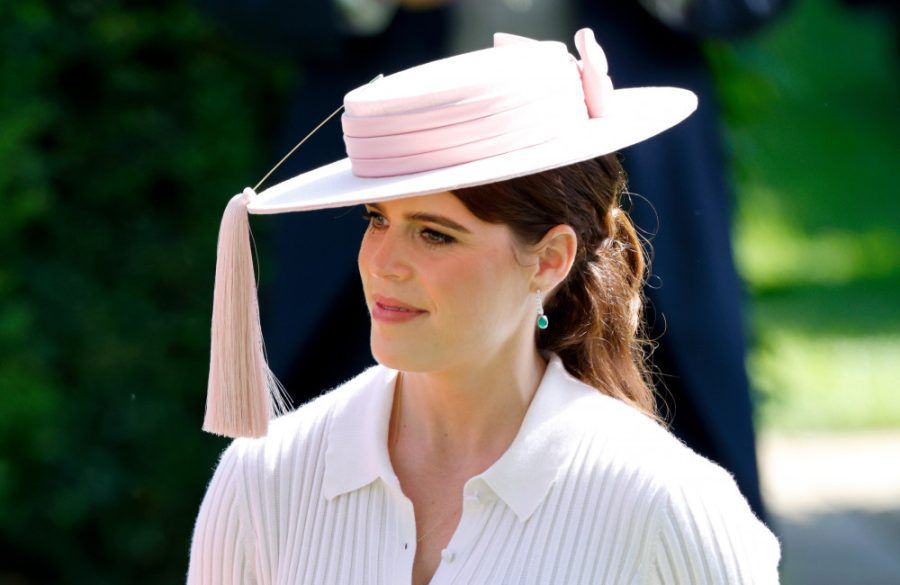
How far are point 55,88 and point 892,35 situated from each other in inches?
147

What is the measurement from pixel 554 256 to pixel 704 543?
45 cm

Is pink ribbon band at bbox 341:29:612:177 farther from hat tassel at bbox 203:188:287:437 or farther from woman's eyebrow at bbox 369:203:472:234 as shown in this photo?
hat tassel at bbox 203:188:287:437

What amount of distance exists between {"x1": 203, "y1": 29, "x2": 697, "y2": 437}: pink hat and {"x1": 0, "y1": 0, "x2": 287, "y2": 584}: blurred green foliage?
6.79 feet

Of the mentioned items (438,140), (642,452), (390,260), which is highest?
(438,140)

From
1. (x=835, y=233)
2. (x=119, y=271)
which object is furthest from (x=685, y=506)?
(x=835, y=233)

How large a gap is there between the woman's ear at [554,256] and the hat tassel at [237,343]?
40 cm

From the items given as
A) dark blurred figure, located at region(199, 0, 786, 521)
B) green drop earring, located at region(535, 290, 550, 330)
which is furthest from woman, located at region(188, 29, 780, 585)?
dark blurred figure, located at region(199, 0, 786, 521)

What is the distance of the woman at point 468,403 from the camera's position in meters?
2.00

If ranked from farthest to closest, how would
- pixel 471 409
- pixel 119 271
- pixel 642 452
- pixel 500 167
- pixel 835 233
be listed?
1. pixel 835 233
2. pixel 119 271
3. pixel 471 409
4. pixel 642 452
5. pixel 500 167

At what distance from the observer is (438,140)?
6.53 ft

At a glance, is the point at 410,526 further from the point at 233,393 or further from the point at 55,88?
the point at 55,88

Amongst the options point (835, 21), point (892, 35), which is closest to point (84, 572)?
point (892, 35)

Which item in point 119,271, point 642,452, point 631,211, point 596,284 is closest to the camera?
point 642,452

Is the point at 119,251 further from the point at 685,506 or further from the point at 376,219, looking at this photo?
the point at 685,506
